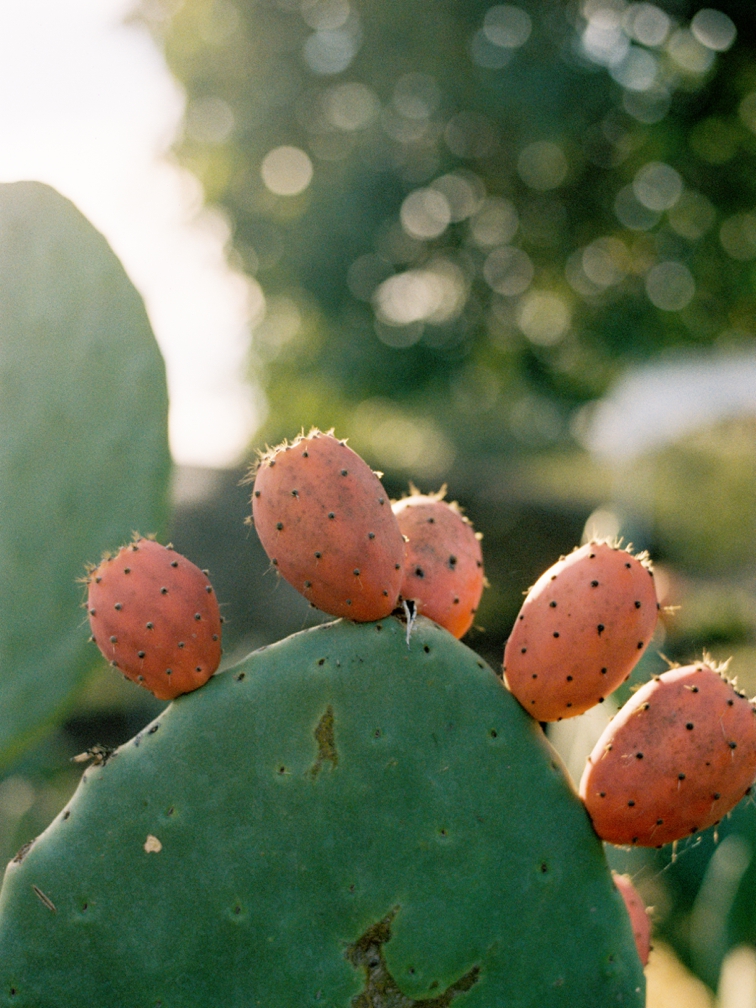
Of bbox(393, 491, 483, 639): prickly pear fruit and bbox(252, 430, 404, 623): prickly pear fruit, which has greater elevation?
bbox(252, 430, 404, 623): prickly pear fruit

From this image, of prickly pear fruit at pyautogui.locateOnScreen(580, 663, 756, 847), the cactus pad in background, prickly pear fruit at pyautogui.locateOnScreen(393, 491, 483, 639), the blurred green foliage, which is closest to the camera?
prickly pear fruit at pyautogui.locateOnScreen(580, 663, 756, 847)

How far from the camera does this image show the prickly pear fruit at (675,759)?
0.71 m

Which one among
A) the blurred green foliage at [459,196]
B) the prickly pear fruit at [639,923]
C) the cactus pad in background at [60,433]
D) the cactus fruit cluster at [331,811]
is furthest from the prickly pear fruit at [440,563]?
the blurred green foliage at [459,196]

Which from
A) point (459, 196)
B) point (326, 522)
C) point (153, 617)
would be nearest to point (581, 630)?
point (326, 522)

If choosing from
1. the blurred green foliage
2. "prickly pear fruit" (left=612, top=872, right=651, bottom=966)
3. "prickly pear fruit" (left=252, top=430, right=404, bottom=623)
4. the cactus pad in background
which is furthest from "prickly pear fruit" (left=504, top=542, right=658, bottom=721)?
the blurred green foliage

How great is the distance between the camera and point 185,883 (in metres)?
0.74

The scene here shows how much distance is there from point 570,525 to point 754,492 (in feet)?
11.1

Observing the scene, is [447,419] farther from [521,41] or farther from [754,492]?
[754,492]

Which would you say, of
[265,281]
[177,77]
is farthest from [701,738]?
[177,77]

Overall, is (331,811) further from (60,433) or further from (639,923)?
(60,433)

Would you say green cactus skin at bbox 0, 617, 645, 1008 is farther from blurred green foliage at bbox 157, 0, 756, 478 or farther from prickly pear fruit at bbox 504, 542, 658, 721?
blurred green foliage at bbox 157, 0, 756, 478

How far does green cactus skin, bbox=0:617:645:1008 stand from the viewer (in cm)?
74

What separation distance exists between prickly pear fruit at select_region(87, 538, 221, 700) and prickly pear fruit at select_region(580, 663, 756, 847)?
346mm

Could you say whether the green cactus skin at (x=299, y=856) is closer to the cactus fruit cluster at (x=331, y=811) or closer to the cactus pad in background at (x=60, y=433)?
the cactus fruit cluster at (x=331, y=811)
